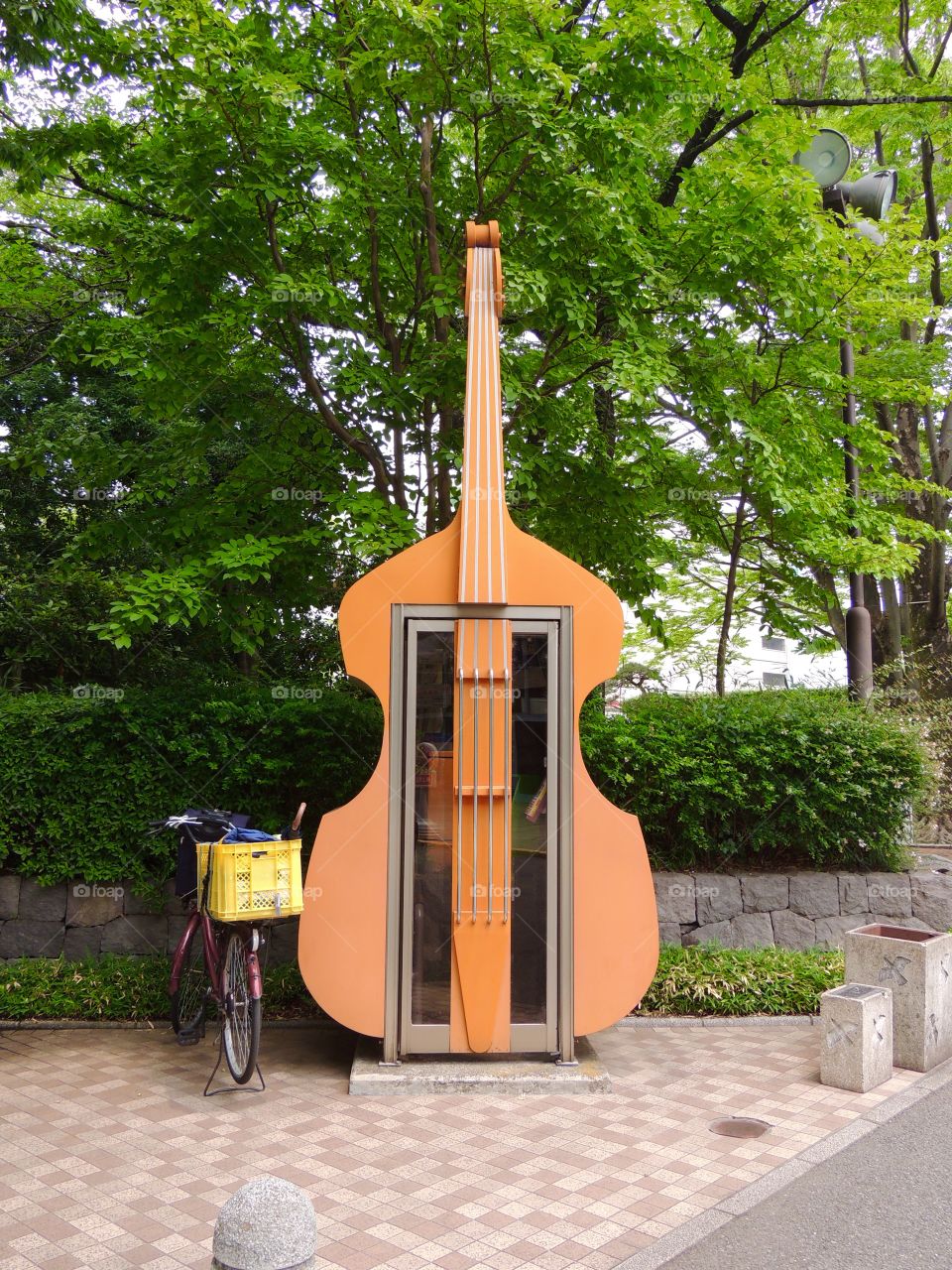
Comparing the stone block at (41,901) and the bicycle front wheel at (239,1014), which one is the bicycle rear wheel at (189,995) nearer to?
the bicycle front wheel at (239,1014)

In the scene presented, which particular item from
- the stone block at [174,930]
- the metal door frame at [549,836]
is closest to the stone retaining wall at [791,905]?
the metal door frame at [549,836]

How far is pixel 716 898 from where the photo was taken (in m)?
8.94

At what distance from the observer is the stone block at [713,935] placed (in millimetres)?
8852

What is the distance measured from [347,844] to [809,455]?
6.23 metres

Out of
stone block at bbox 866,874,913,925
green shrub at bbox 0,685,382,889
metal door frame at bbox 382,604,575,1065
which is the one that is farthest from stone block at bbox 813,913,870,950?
green shrub at bbox 0,685,382,889

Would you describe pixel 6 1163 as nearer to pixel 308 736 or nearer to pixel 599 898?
pixel 599 898

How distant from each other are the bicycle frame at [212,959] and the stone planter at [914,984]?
13.2 feet

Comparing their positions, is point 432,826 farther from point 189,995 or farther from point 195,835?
point 189,995

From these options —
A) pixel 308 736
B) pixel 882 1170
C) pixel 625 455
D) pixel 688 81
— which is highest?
pixel 688 81

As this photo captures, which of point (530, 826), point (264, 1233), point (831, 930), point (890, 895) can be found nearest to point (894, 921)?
point (890, 895)

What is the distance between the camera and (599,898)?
6.46 meters

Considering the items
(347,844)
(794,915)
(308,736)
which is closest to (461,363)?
(308,736)

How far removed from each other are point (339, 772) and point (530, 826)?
8.14 feet

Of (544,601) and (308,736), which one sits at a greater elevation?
(544,601)
